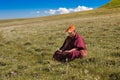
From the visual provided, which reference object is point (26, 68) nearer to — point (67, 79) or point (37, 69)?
point (37, 69)

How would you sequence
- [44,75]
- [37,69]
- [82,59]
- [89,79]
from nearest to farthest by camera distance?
[89,79]
[44,75]
[37,69]
[82,59]

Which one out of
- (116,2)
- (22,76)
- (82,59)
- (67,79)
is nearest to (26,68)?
(22,76)

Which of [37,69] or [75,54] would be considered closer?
[37,69]

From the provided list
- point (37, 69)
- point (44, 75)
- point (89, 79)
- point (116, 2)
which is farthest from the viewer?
point (116, 2)

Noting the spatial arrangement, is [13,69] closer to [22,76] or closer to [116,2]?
[22,76]

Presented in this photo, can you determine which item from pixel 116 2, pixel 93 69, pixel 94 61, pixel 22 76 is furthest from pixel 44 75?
pixel 116 2

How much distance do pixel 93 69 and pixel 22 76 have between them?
317 centimetres

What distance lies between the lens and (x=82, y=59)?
577 inches

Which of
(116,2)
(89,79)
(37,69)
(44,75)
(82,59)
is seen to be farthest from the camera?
(116,2)

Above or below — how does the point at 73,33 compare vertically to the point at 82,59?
above

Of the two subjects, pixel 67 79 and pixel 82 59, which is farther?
pixel 82 59

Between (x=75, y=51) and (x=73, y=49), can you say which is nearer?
(x=75, y=51)

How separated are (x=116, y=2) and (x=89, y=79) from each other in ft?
419

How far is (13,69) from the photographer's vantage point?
13969 millimetres
